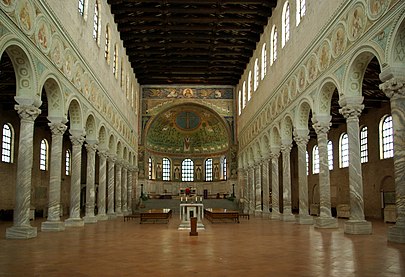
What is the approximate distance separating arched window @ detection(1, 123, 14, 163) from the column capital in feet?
81.0

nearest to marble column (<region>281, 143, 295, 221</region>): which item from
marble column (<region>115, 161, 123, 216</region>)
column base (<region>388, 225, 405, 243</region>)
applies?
column base (<region>388, 225, 405, 243</region>)

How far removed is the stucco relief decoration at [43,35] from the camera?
53.0 ft

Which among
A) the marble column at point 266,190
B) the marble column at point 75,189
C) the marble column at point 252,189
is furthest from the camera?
the marble column at point 252,189

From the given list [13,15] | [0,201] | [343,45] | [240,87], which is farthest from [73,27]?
[240,87]

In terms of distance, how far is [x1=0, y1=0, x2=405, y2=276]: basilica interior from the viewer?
11562 millimetres

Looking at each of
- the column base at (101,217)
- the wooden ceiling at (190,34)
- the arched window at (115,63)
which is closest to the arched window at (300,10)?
the wooden ceiling at (190,34)

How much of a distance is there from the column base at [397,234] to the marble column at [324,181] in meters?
6.57

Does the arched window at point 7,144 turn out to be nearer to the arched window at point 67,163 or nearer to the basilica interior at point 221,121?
the basilica interior at point 221,121

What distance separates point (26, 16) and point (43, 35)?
5.67 ft

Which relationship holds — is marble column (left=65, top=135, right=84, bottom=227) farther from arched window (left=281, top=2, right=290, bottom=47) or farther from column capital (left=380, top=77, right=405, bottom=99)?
column capital (left=380, top=77, right=405, bottom=99)

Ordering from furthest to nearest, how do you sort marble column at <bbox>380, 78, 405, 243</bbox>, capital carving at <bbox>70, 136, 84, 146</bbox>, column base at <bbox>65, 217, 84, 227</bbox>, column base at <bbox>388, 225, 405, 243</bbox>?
capital carving at <bbox>70, 136, 84, 146</bbox>
column base at <bbox>65, 217, 84, 227</bbox>
marble column at <bbox>380, 78, 405, 243</bbox>
column base at <bbox>388, 225, 405, 243</bbox>

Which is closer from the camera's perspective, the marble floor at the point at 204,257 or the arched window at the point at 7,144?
the marble floor at the point at 204,257

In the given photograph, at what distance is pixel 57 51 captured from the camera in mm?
18500

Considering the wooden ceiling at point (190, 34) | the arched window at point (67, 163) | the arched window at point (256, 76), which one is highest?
the wooden ceiling at point (190, 34)
